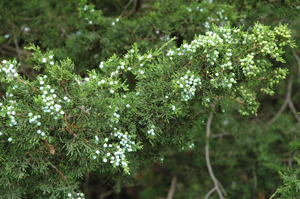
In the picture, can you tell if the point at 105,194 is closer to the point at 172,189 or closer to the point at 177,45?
the point at 172,189

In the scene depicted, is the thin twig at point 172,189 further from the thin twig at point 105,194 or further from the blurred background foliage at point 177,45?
the thin twig at point 105,194

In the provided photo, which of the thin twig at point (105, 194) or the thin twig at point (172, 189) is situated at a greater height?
the thin twig at point (172, 189)

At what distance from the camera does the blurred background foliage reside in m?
2.36

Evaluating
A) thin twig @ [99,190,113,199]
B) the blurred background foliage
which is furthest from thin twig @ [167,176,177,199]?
thin twig @ [99,190,113,199]

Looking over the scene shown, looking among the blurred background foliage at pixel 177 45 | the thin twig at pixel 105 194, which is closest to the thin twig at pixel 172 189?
the blurred background foliage at pixel 177 45

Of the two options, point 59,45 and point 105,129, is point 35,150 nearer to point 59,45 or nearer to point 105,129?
point 105,129

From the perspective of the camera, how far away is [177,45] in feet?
8.48

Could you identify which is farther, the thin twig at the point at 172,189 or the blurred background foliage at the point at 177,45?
the thin twig at the point at 172,189

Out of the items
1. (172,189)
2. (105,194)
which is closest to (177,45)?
(172,189)

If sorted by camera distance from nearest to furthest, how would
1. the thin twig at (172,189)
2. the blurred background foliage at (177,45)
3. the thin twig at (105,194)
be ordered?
the blurred background foliage at (177,45)
the thin twig at (172,189)
the thin twig at (105,194)

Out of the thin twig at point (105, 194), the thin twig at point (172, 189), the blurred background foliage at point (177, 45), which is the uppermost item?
the blurred background foliage at point (177, 45)

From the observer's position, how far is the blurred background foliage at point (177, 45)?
2359mm

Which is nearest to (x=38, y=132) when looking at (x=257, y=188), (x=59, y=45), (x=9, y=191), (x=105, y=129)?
(x=105, y=129)

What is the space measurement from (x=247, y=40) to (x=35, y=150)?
136 cm
